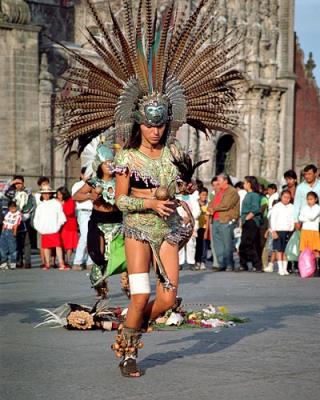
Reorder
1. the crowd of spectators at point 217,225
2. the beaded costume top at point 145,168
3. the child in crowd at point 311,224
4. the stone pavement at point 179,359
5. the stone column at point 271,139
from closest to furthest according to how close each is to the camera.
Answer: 1. the stone pavement at point 179,359
2. the beaded costume top at point 145,168
3. the child in crowd at point 311,224
4. the crowd of spectators at point 217,225
5. the stone column at point 271,139

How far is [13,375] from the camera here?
7383mm

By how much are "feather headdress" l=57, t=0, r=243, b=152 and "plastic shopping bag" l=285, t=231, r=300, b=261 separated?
10062mm

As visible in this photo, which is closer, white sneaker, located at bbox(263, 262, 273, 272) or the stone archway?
white sneaker, located at bbox(263, 262, 273, 272)

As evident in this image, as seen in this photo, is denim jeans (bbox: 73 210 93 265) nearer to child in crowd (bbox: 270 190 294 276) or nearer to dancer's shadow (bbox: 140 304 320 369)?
child in crowd (bbox: 270 190 294 276)

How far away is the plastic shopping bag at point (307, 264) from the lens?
1780cm

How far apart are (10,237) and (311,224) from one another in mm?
5836

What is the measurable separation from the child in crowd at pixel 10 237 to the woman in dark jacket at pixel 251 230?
4.35m

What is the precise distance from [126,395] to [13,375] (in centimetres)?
113

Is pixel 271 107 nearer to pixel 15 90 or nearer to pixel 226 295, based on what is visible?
pixel 15 90

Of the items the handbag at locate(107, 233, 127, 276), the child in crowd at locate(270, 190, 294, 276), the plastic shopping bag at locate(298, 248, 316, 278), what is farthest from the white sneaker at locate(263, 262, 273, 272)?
the handbag at locate(107, 233, 127, 276)

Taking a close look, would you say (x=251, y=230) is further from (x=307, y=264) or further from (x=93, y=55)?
(x=93, y=55)

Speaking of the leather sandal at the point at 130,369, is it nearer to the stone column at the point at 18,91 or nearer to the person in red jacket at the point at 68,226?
the person in red jacket at the point at 68,226

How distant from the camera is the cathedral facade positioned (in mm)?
34875

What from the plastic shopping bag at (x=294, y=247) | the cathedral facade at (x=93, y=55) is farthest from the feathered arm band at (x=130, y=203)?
the cathedral facade at (x=93, y=55)
